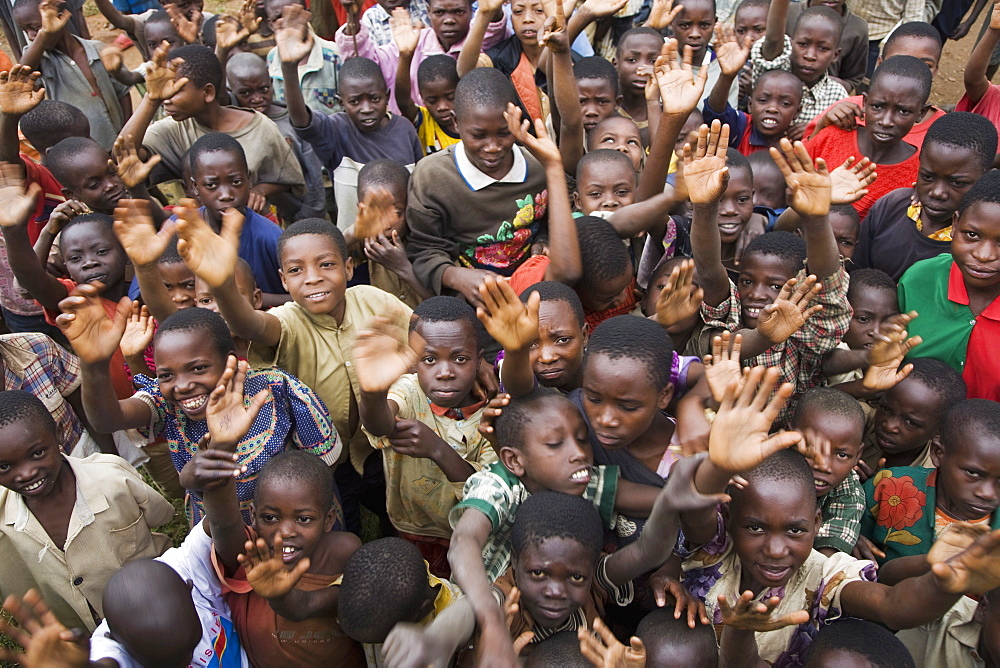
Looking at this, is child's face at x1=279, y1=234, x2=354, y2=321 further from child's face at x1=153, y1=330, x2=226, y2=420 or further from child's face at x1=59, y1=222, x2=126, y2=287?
child's face at x1=59, y1=222, x2=126, y2=287

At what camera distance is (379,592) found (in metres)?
2.19

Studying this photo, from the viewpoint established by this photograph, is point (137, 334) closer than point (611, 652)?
No

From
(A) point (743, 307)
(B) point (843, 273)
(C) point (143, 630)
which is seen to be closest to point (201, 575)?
(C) point (143, 630)

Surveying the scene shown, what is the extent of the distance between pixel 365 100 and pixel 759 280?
248 cm

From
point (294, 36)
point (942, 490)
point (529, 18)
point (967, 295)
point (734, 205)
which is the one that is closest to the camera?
point (942, 490)

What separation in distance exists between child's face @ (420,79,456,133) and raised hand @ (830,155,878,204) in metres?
2.21

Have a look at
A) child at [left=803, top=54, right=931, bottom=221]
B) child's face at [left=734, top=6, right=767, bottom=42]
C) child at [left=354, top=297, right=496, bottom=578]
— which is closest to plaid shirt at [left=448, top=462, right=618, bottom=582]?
child at [left=354, top=297, right=496, bottom=578]

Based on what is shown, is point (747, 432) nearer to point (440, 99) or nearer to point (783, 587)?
point (783, 587)

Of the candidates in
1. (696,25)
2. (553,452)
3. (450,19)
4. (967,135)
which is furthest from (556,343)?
(696,25)

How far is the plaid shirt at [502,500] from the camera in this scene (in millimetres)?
2211

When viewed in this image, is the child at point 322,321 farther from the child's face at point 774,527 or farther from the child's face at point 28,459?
the child's face at point 774,527

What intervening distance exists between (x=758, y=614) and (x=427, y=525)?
1.35 m

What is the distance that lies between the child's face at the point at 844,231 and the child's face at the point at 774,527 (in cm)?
159

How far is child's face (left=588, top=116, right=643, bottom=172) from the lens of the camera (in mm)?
3756
